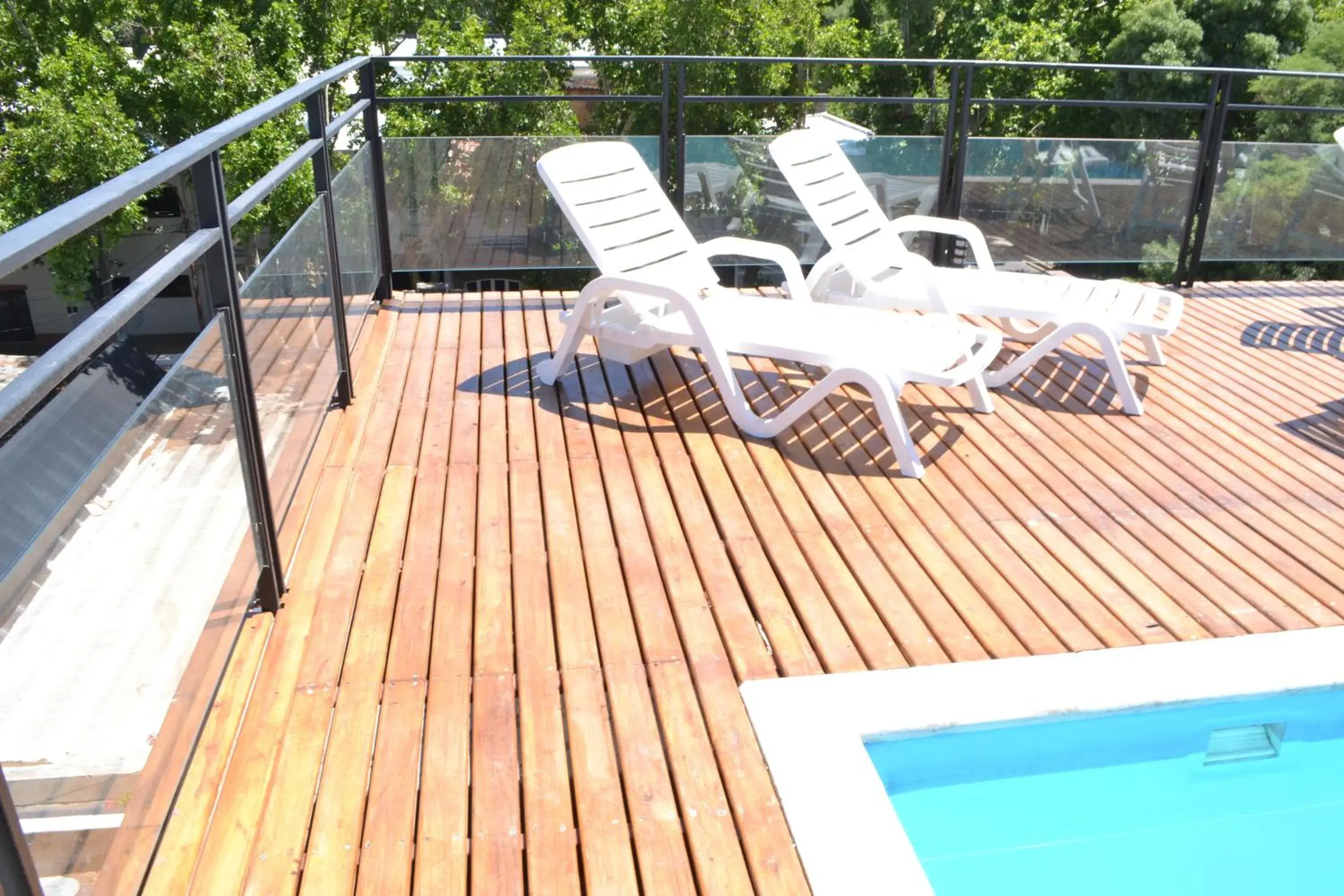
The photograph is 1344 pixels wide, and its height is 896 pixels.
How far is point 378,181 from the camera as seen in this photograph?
5.50 metres

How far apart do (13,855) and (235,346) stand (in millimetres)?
1318

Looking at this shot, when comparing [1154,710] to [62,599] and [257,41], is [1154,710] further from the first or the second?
[257,41]

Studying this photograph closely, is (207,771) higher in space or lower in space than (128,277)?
higher

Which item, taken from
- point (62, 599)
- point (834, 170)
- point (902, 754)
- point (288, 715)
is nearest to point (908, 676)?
point (902, 754)

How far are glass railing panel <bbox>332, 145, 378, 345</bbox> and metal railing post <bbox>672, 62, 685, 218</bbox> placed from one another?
1513 millimetres

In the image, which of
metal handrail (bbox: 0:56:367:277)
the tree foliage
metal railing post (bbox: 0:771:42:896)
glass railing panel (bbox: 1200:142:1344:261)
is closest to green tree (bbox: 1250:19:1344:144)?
the tree foliage

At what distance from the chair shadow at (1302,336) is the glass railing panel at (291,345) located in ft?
14.2

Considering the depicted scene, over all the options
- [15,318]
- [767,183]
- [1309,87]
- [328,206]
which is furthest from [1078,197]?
[15,318]

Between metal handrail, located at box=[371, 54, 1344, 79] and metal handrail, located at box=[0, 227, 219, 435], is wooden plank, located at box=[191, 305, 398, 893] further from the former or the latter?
metal handrail, located at box=[371, 54, 1344, 79]

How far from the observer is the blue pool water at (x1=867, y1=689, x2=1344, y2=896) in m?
2.38

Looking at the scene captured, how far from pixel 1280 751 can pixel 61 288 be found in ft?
69.0

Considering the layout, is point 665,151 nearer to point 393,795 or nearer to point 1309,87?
point 393,795

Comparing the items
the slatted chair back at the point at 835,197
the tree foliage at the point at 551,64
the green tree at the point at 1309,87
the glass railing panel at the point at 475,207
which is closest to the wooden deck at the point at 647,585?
the slatted chair back at the point at 835,197

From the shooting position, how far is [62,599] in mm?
1584
